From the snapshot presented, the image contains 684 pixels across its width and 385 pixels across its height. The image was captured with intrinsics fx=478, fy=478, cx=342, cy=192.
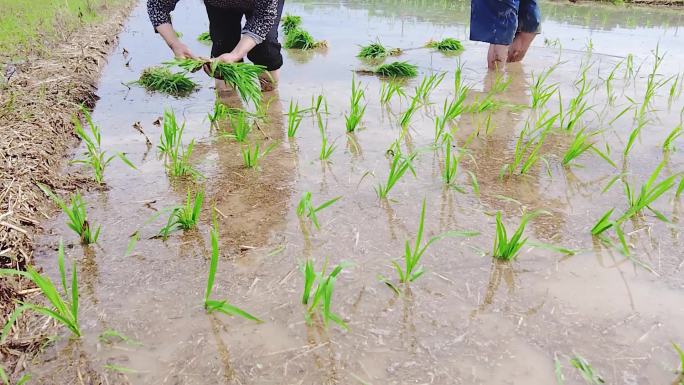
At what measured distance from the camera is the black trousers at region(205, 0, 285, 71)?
3.15 m

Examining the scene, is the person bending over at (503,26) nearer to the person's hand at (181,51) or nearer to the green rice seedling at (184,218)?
the person's hand at (181,51)

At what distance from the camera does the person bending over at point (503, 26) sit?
3.78m

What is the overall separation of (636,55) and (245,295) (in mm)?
4755

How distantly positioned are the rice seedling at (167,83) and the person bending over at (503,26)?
234 cm

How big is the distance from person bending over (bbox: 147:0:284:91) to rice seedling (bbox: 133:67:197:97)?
0.28 m

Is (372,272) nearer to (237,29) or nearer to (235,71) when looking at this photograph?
(235,71)

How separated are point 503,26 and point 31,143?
10.9 ft

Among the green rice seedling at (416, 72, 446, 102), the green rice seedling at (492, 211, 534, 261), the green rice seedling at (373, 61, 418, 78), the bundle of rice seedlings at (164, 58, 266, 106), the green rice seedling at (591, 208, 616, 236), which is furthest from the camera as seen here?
the green rice seedling at (373, 61, 418, 78)

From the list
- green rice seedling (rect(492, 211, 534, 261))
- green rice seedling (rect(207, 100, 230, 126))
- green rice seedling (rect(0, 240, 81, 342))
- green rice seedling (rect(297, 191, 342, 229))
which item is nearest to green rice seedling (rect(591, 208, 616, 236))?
green rice seedling (rect(492, 211, 534, 261))

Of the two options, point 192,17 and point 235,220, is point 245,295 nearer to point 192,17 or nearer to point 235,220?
point 235,220

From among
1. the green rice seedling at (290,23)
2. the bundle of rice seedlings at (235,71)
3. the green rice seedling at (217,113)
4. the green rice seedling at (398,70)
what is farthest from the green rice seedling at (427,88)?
the green rice seedling at (290,23)

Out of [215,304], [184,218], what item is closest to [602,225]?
[215,304]

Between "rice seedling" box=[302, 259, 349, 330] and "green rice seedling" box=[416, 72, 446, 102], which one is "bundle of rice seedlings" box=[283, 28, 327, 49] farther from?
"rice seedling" box=[302, 259, 349, 330]

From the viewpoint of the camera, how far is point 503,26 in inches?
149
